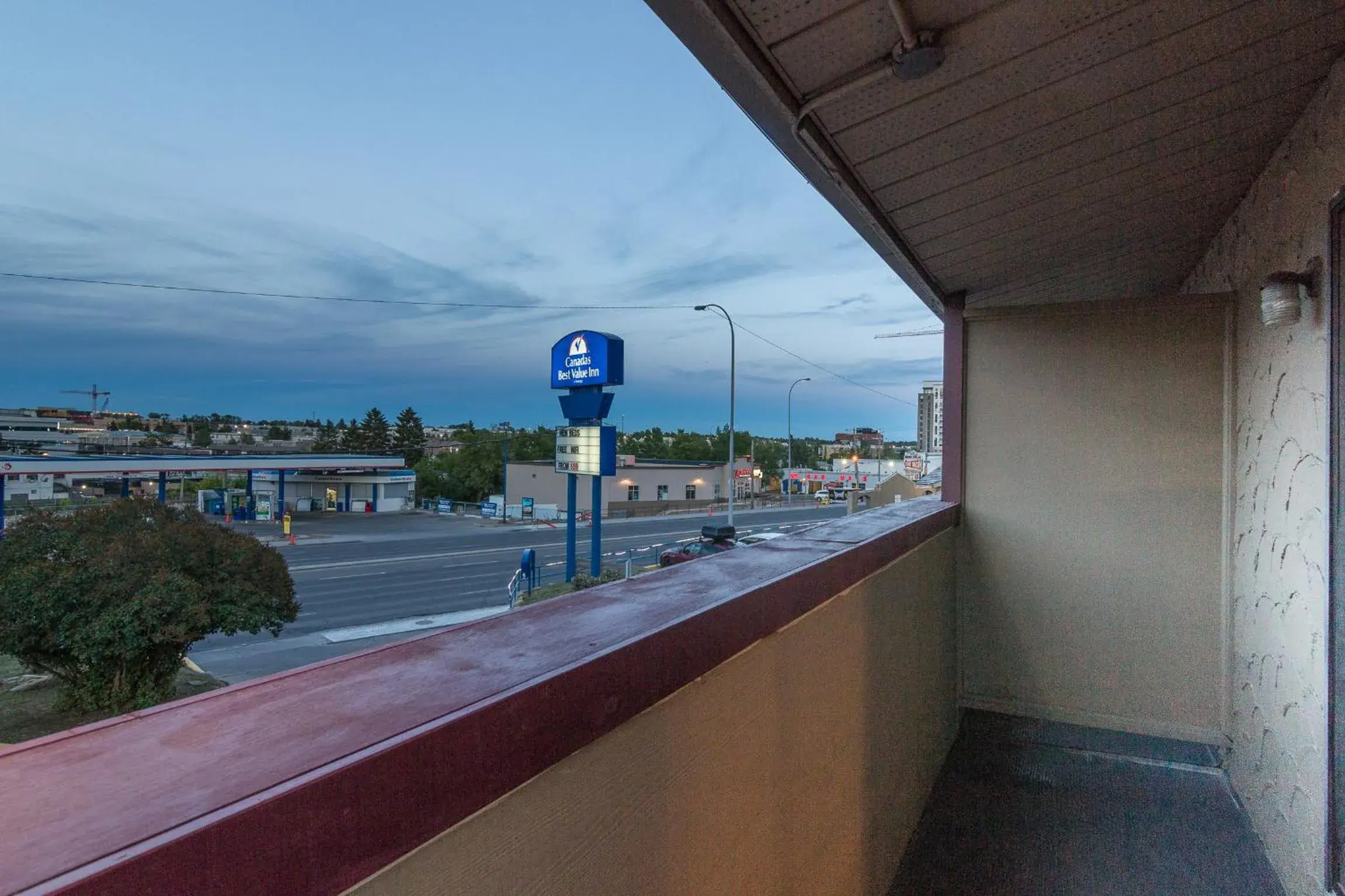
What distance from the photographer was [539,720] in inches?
29.3

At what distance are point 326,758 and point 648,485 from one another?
119 ft

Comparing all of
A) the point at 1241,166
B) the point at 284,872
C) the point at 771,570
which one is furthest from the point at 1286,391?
the point at 284,872

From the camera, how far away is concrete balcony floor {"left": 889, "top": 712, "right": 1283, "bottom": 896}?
239 cm

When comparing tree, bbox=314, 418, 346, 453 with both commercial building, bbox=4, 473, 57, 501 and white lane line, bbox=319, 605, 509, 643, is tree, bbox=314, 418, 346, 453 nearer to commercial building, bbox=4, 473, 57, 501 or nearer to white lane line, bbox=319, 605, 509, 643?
white lane line, bbox=319, 605, 509, 643

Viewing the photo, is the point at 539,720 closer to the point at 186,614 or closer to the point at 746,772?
the point at 746,772

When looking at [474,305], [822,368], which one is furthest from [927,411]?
[474,305]

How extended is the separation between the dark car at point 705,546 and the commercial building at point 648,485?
18.9 metres

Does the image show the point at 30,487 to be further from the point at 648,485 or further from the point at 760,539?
the point at 648,485

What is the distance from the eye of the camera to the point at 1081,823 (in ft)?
9.11

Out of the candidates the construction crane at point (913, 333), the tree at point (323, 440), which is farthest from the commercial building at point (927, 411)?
the tree at point (323, 440)

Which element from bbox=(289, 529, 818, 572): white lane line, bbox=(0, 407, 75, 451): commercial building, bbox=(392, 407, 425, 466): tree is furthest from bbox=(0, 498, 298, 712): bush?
bbox=(392, 407, 425, 466): tree

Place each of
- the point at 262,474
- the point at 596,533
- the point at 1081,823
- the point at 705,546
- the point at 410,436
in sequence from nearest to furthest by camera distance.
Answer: the point at 1081,823 < the point at 705,546 < the point at 596,533 < the point at 262,474 < the point at 410,436

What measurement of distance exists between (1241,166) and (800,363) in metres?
37.0

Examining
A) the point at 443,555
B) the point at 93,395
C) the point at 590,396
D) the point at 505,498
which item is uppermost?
the point at 590,396
